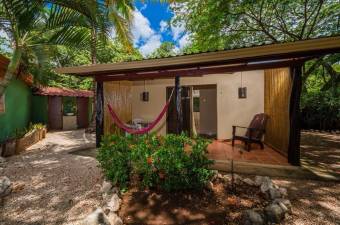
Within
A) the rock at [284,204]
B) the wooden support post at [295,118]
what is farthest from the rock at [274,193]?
the wooden support post at [295,118]

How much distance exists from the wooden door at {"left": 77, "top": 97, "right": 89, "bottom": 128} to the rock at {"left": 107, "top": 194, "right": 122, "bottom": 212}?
944cm

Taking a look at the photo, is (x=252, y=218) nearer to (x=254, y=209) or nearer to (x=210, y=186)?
(x=254, y=209)

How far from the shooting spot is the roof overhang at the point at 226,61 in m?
2.72

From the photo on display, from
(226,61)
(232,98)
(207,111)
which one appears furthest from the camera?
(207,111)

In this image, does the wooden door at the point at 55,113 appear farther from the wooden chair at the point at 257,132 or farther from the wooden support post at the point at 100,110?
the wooden chair at the point at 257,132

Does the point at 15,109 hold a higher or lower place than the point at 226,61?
lower

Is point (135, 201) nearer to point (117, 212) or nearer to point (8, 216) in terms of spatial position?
point (117, 212)

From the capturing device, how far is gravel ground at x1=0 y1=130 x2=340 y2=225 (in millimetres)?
2135

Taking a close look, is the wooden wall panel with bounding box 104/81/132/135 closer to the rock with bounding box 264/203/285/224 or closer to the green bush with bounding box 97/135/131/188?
the green bush with bounding box 97/135/131/188

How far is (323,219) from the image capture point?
2051mm

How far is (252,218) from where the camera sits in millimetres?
1921

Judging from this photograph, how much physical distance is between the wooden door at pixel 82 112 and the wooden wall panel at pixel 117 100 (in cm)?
525

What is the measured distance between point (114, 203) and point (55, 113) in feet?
30.5

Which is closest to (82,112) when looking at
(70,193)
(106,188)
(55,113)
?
(55,113)
